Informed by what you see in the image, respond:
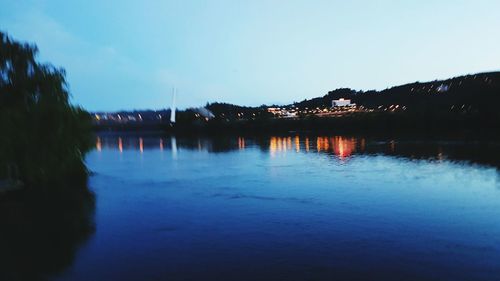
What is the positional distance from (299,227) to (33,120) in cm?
1299

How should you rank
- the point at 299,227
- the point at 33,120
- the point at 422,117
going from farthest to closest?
the point at 422,117
the point at 33,120
the point at 299,227

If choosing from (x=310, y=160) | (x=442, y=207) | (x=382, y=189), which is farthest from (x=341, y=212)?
(x=310, y=160)

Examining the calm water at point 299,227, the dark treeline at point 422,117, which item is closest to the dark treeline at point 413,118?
the dark treeline at point 422,117

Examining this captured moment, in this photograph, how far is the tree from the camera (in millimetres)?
20531

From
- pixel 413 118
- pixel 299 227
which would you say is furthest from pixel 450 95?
pixel 299 227

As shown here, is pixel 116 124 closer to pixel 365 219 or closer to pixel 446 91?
pixel 446 91

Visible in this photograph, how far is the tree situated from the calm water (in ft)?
10.0

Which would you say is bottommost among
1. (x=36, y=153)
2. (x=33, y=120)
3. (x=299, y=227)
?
(x=299, y=227)

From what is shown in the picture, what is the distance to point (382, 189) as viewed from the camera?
953 inches

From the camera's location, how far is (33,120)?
21406mm

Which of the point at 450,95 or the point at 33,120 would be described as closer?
the point at 33,120

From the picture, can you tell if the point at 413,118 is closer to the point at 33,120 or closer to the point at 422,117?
the point at 422,117

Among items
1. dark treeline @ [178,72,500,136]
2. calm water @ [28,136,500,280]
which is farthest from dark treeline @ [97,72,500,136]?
calm water @ [28,136,500,280]

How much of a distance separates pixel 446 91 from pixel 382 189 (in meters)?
99.9
